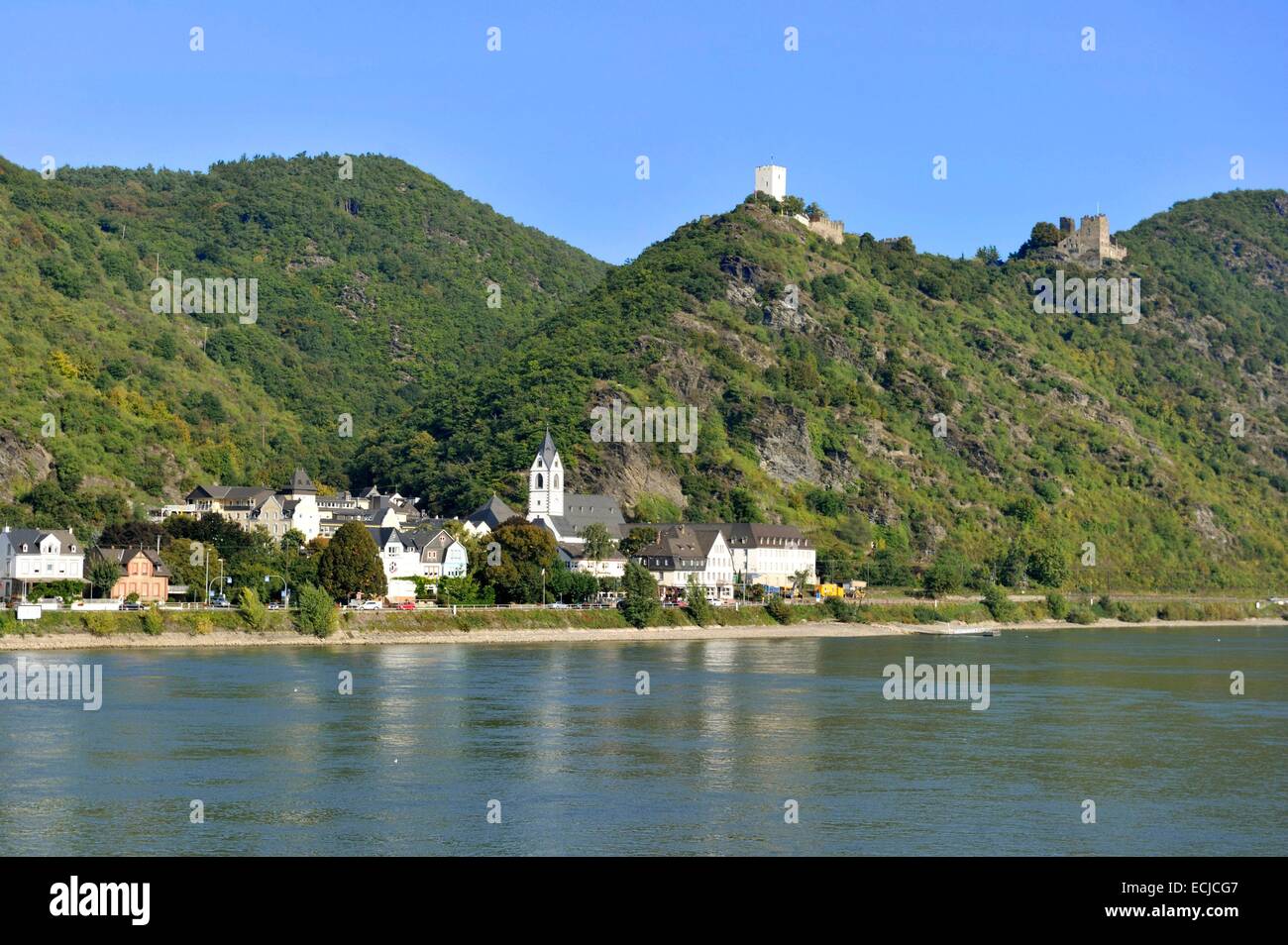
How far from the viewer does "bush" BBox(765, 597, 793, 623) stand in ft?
359

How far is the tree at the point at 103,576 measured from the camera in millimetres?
84625

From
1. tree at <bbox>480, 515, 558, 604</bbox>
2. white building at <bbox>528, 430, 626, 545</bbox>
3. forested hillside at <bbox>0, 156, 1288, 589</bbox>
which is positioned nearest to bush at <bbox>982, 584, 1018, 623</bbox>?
forested hillside at <bbox>0, 156, 1288, 589</bbox>

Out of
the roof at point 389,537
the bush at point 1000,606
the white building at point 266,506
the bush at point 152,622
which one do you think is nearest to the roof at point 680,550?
the roof at point 389,537

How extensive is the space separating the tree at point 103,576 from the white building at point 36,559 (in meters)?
1.84

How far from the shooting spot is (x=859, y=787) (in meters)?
40.0

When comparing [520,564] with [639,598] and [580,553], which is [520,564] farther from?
[580,553]

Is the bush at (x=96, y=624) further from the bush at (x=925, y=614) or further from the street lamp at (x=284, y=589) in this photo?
the bush at (x=925, y=614)

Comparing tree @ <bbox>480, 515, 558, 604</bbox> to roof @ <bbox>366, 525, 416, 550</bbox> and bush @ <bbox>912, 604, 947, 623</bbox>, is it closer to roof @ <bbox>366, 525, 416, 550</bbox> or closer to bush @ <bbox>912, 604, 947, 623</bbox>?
roof @ <bbox>366, 525, 416, 550</bbox>

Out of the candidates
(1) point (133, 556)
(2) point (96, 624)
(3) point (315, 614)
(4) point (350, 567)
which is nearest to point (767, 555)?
(4) point (350, 567)

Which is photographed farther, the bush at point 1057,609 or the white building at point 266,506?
the bush at point 1057,609

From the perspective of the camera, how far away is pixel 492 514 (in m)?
122

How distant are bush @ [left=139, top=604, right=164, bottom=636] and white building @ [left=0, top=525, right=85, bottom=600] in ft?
34.6

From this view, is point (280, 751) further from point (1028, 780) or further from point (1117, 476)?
point (1117, 476)
